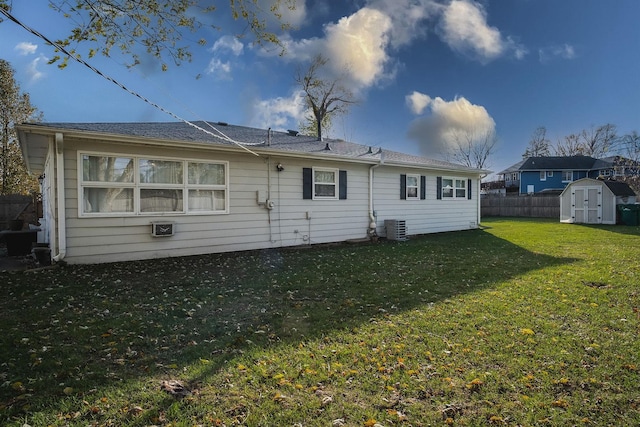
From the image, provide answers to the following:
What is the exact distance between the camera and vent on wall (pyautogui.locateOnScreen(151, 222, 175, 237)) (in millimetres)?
7496

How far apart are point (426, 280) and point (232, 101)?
8.72 meters

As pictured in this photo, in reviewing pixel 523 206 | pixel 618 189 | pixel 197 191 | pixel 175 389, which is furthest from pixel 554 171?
pixel 175 389

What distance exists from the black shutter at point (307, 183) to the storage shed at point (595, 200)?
15.7m

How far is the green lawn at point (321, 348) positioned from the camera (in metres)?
2.24

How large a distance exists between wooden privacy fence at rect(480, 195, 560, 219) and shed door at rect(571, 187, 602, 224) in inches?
188

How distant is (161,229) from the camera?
297 inches

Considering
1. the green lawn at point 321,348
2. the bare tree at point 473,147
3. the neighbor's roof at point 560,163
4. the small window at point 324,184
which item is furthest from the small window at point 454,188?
the neighbor's roof at point 560,163

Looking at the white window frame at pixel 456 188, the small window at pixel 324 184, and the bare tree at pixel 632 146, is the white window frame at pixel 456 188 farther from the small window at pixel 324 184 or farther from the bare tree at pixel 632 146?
the bare tree at pixel 632 146

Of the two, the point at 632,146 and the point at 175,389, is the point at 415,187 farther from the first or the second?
the point at 632,146

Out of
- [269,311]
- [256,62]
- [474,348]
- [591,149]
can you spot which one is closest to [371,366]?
[474,348]

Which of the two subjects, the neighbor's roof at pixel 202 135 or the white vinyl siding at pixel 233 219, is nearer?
the neighbor's roof at pixel 202 135

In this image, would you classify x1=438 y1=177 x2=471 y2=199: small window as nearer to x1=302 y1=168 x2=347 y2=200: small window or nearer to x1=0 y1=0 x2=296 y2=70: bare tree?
x1=302 y1=168 x2=347 y2=200: small window

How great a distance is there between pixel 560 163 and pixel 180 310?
4097 cm

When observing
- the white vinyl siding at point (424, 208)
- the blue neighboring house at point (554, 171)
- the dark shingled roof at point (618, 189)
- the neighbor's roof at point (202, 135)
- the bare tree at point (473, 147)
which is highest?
the bare tree at point (473, 147)
